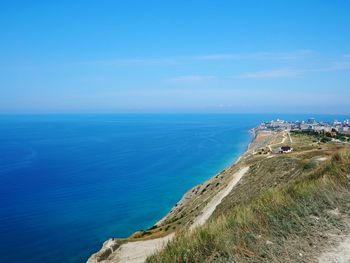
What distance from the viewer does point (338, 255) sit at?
16.2 feet

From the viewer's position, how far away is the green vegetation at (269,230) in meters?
4.98

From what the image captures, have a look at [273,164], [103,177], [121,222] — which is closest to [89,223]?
[121,222]

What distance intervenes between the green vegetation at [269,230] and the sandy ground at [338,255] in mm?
253

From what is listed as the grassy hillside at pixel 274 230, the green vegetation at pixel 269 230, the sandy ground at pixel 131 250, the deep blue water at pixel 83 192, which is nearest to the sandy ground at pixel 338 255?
the grassy hillside at pixel 274 230

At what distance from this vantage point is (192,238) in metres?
5.40

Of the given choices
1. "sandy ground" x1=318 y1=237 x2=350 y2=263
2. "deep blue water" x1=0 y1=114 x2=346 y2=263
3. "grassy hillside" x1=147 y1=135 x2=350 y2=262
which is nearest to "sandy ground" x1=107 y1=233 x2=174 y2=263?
"deep blue water" x1=0 y1=114 x2=346 y2=263

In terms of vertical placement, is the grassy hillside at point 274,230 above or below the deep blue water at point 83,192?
above

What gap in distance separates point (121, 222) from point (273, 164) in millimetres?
22728

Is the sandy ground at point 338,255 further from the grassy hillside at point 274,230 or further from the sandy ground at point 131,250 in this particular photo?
the sandy ground at point 131,250

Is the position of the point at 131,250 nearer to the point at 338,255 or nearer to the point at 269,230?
the point at 269,230

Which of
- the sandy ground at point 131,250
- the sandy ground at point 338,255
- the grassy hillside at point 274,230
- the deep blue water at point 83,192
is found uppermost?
the grassy hillside at point 274,230

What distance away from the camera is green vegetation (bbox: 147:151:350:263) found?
4.98m

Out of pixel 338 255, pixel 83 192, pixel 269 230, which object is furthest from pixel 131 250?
pixel 83 192

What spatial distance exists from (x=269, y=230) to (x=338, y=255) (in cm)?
105
